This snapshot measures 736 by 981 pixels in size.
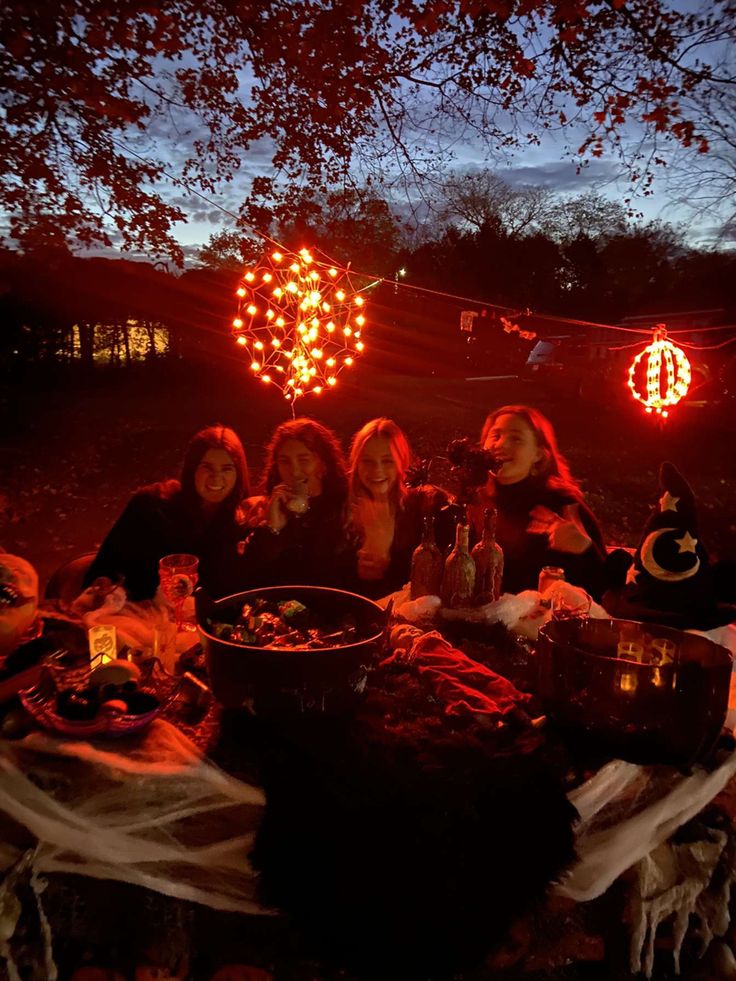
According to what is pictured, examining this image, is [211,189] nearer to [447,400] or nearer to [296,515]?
[296,515]

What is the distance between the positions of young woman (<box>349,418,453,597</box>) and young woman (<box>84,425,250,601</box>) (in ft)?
1.93

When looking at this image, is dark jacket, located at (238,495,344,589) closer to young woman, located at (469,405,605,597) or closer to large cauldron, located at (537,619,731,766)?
young woman, located at (469,405,605,597)

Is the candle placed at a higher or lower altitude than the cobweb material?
higher

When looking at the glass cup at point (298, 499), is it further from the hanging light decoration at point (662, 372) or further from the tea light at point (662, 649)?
the hanging light decoration at point (662, 372)

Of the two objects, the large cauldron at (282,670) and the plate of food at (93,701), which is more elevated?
the large cauldron at (282,670)

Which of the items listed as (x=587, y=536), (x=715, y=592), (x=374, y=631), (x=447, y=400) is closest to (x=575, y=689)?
(x=374, y=631)

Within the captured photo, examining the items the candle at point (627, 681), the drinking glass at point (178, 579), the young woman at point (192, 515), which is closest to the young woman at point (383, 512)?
the young woman at point (192, 515)

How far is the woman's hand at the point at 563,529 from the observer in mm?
2920

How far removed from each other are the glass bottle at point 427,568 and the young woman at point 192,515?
3.26ft

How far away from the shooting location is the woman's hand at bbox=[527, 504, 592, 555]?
2.92 m

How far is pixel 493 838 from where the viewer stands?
56.9 inches

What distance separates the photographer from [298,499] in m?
3.14

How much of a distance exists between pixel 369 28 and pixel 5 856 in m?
6.00

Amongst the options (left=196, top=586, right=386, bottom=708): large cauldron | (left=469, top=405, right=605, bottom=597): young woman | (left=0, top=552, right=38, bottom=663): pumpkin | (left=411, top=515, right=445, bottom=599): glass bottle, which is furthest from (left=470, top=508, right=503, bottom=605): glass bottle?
(left=0, top=552, right=38, bottom=663): pumpkin
